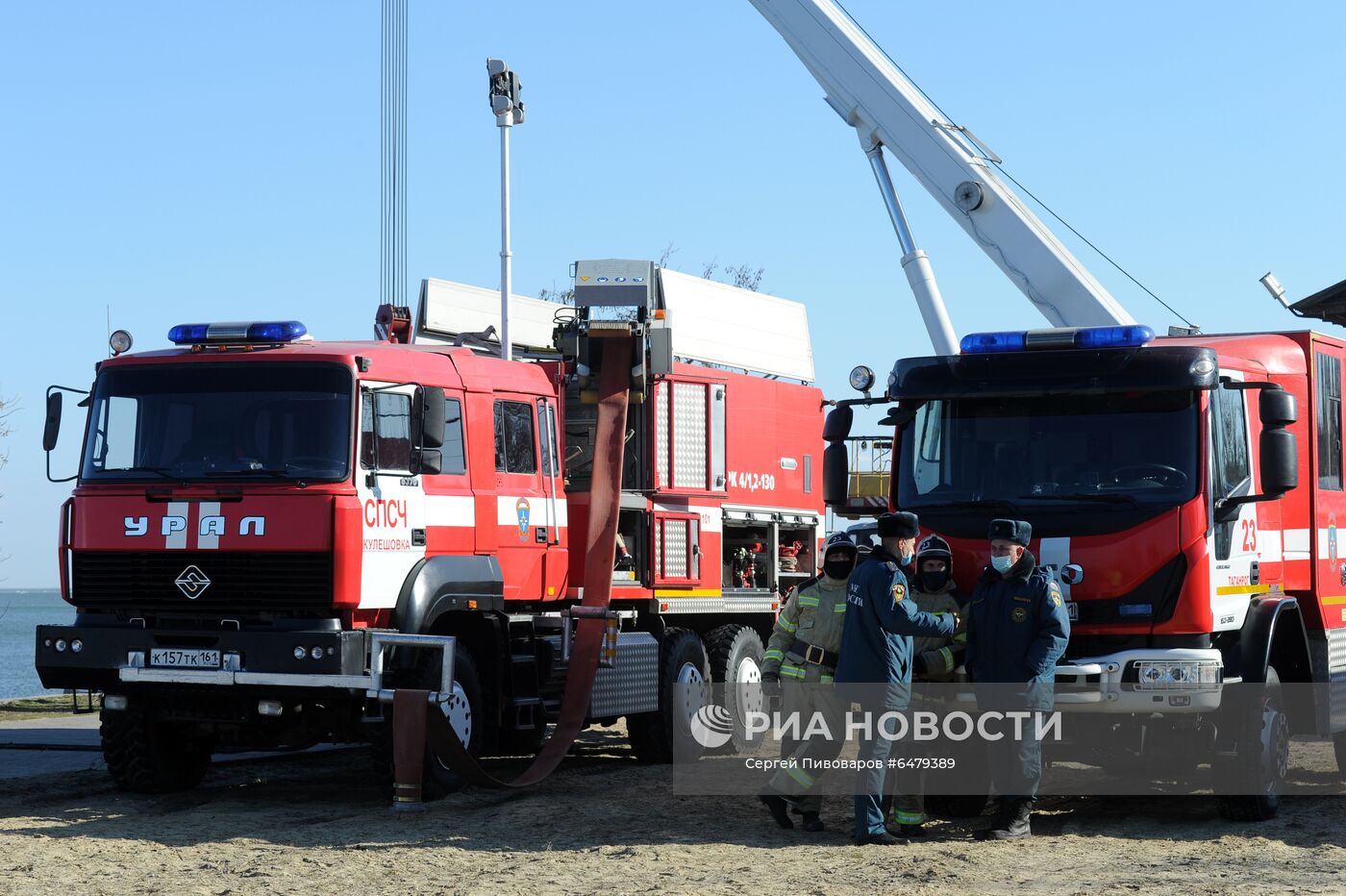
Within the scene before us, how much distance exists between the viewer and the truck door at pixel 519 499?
12.7 m

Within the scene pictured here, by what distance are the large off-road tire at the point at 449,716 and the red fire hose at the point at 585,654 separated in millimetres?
165

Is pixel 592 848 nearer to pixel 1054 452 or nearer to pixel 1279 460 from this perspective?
pixel 1054 452

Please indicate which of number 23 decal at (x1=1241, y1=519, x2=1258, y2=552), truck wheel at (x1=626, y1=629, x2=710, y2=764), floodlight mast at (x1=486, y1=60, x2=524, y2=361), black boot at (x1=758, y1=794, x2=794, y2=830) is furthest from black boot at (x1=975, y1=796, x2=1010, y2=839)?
floodlight mast at (x1=486, y1=60, x2=524, y2=361)

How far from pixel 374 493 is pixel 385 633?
3.09ft

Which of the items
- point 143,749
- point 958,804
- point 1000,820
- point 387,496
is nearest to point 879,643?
point 1000,820

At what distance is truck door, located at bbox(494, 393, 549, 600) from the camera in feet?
41.7

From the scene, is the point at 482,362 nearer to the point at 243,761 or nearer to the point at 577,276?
the point at 577,276

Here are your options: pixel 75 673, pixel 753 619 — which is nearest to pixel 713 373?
pixel 753 619

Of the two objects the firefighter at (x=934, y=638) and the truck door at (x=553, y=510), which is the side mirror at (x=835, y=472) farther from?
the truck door at (x=553, y=510)

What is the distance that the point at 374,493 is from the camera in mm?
11227

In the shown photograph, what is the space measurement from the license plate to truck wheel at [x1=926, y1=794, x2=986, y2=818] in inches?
188

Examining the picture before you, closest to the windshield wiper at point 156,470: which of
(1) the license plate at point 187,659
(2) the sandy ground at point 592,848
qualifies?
(1) the license plate at point 187,659

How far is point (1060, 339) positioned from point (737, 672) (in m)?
5.69

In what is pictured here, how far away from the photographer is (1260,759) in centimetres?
1038
